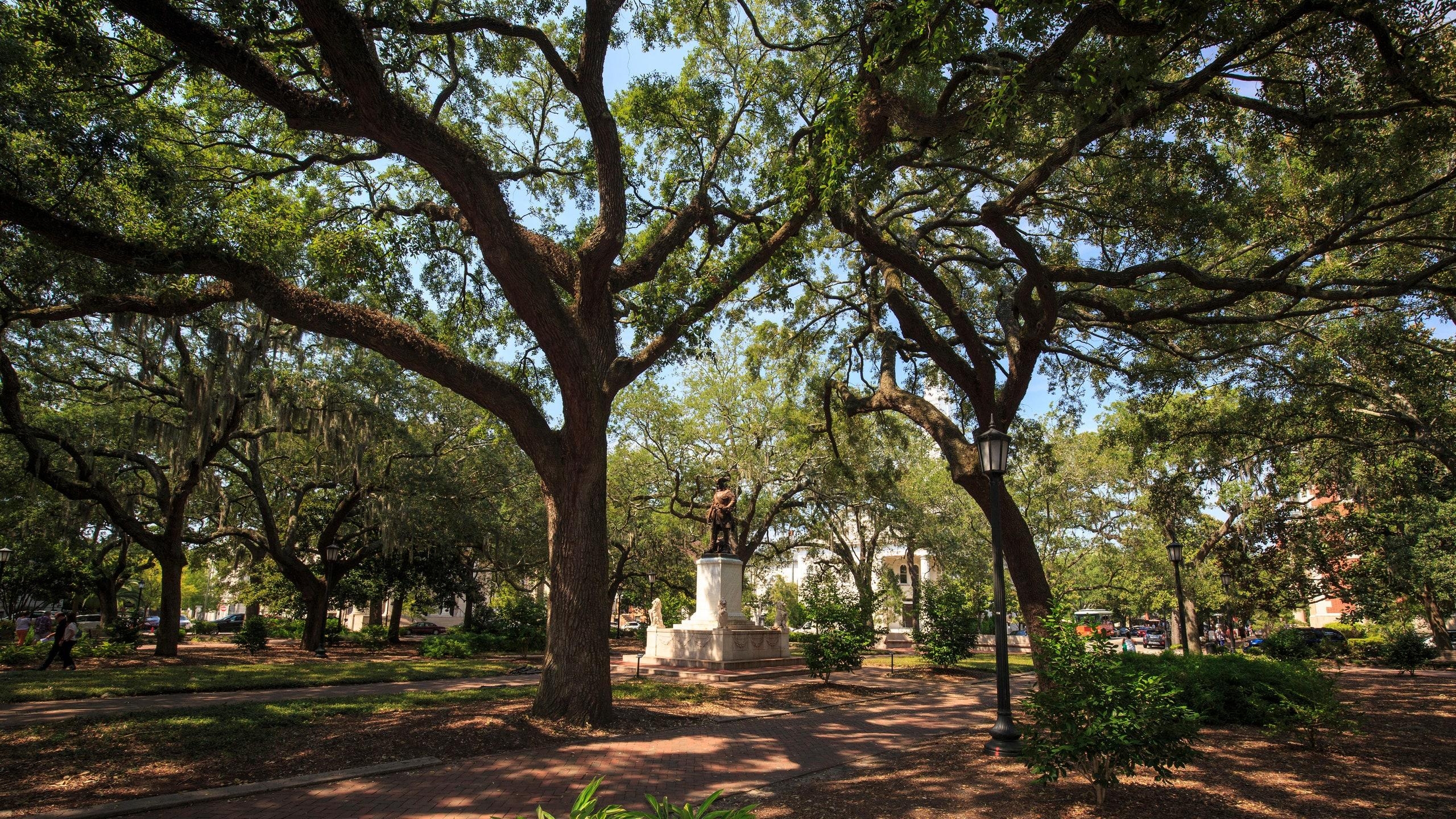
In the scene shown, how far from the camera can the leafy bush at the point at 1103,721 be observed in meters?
5.61

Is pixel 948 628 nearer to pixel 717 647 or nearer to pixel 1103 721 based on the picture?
pixel 717 647

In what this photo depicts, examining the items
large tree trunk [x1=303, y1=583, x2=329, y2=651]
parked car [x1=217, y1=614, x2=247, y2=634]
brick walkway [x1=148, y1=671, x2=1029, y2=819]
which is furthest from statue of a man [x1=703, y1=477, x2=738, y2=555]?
parked car [x1=217, y1=614, x2=247, y2=634]

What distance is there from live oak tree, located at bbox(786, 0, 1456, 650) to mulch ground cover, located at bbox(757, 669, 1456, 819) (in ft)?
12.6

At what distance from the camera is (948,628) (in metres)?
18.4

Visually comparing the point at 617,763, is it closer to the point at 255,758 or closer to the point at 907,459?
the point at 255,758

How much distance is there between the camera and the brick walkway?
572 centimetres

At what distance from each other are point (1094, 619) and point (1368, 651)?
11439 millimetres

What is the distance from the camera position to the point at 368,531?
24.3 metres

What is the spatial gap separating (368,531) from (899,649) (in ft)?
69.1

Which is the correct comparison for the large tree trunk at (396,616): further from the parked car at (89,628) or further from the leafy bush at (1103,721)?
the leafy bush at (1103,721)

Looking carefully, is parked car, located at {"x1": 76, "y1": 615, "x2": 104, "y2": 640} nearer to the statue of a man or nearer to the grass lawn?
the grass lawn

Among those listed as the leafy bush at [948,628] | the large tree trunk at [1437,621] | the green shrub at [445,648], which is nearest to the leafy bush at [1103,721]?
the leafy bush at [948,628]

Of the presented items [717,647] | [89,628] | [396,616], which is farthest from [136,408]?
[717,647]

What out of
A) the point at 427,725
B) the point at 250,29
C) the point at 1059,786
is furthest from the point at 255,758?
the point at 1059,786
